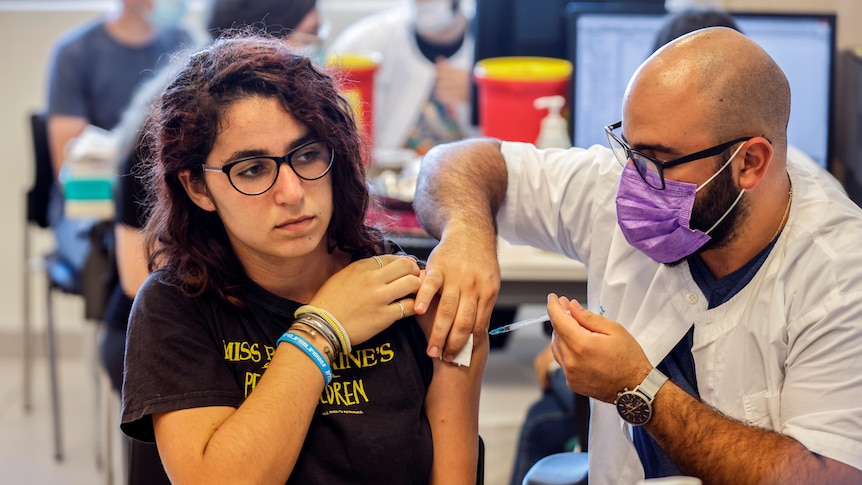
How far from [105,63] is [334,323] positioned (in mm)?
2578

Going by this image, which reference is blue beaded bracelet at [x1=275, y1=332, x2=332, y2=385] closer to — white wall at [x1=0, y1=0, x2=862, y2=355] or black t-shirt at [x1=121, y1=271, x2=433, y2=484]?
black t-shirt at [x1=121, y1=271, x2=433, y2=484]

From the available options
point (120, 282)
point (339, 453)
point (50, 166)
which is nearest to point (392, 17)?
point (50, 166)

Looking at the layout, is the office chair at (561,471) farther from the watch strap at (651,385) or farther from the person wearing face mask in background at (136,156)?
the person wearing face mask in background at (136,156)

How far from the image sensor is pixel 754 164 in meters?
1.41

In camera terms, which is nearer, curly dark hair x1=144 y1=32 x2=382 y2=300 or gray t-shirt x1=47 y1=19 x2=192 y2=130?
curly dark hair x1=144 y1=32 x2=382 y2=300

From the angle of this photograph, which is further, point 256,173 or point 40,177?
point 40,177

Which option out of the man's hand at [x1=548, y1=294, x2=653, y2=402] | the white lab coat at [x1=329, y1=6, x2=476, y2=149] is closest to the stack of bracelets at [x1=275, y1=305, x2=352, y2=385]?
the man's hand at [x1=548, y1=294, x2=653, y2=402]

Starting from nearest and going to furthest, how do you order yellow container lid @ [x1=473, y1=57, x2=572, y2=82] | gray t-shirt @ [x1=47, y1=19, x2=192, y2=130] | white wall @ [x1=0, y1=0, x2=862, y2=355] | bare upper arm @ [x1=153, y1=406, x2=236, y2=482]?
bare upper arm @ [x1=153, y1=406, x2=236, y2=482], yellow container lid @ [x1=473, y1=57, x2=572, y2=82], gray t-shirt @ [x1=47, y1=19, x2=192, y2=130], white wall @ [x1=0, y1=0, x2=862, y2=355]

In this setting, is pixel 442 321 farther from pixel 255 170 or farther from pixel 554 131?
pixel 554 131

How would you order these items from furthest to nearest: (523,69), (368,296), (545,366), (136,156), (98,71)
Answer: (98,71) < (523,69) < (545,366) < (136,156) < (368,296)

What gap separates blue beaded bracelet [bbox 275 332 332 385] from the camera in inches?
51.2

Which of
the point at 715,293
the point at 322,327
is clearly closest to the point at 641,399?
the point at 715,293

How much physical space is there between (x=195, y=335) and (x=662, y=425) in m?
0.65

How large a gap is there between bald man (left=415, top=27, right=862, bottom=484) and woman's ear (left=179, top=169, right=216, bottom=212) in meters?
0.34
